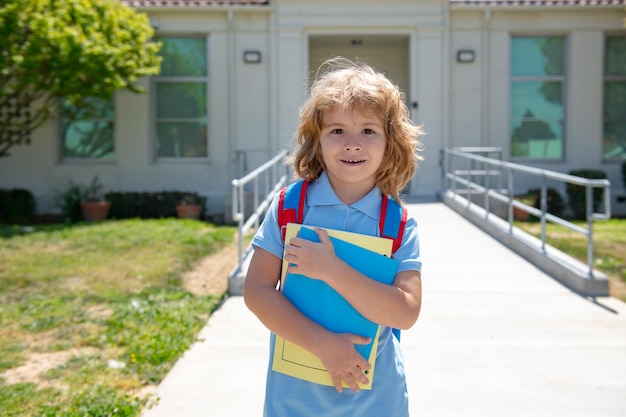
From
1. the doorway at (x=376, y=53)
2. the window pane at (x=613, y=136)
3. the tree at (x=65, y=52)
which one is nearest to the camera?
the tree at (x=65, y=52)

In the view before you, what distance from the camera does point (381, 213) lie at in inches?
77.8

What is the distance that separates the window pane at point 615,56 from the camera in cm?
1327

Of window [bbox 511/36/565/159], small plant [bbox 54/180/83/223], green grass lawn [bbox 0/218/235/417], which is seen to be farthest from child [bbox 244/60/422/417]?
window [bbox 511/36/565/159]

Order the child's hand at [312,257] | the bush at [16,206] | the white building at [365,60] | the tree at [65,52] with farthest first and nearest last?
1. the white building at [365,60]
2. the bush at [16,206]
3. the tree at [65,52]
4. the child's hand at [312,257]

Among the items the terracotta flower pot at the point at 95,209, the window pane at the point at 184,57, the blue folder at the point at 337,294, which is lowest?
the terracotta flower pot at the point at 95,209

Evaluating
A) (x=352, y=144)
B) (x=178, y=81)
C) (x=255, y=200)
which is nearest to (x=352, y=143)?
(x=352, y=144)

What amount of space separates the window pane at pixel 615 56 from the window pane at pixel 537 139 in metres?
1.33

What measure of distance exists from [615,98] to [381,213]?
12791 millimetres

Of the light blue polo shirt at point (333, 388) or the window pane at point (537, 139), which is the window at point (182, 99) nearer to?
Answer: the window pane at point (537, 139)

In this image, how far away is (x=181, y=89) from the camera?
43.6ft

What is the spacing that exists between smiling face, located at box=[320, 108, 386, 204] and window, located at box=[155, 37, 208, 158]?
11.6 m

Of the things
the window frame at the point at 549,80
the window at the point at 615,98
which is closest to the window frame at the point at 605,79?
the window at the point at 615,98

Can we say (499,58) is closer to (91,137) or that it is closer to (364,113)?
(91,137)

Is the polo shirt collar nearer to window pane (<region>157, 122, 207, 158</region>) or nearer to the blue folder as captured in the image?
the blue folder
